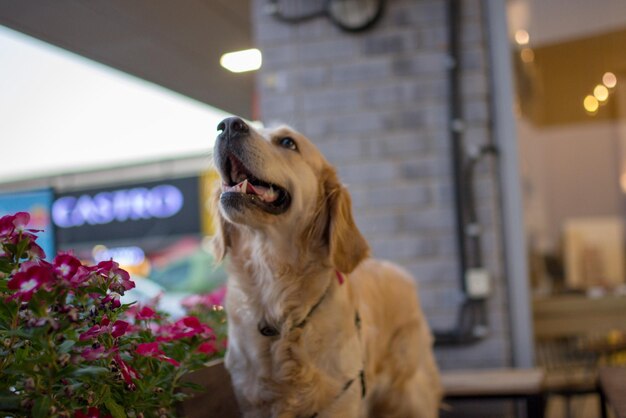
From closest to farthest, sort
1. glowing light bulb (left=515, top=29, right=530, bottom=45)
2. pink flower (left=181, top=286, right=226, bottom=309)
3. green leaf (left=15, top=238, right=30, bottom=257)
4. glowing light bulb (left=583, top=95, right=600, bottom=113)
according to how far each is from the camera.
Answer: green leaf (left=15, top=238, right=30, bottom=257) → pink flower (left=181, top=286, right=226, bottom=309) → glowing light bulb (left=515, top=29, right=530, bottom=45) → glowing light bulb (left=583, top=95, right=600, bottom=113)

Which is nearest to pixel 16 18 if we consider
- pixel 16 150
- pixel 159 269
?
pixel 16 150

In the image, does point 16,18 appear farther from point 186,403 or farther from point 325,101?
point 325,101

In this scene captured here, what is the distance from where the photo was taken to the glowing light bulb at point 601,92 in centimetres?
816

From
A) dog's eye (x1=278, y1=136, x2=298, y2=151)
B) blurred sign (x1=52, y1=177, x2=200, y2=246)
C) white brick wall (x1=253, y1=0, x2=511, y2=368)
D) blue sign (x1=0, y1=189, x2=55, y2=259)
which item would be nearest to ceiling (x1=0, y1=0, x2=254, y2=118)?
white brick wall (x1=253, y1=0, x2=511, y2=368)

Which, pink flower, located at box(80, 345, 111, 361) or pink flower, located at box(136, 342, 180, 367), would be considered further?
pink flower, located at box(136, 342, 180, 367)

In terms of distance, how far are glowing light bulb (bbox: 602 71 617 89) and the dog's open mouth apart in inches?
252

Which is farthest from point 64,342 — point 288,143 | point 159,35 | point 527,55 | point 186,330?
point 527,55

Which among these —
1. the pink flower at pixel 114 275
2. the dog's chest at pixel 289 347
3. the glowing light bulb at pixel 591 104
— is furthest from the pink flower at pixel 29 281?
the glowing light bulb at pixel 591 104

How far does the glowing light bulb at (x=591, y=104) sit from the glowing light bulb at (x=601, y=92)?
10 centimetres

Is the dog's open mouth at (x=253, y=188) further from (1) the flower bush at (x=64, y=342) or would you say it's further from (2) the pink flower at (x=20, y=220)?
(2) the pink flower at (x=20, y=220)

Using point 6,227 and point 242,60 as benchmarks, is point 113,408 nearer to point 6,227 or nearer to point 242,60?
point 6,227

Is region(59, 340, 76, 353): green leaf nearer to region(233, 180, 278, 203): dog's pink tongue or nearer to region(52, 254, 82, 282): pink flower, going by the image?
region(52, 254, 82, 282): pink flower

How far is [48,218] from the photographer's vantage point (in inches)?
120

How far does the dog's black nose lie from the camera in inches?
79.8
